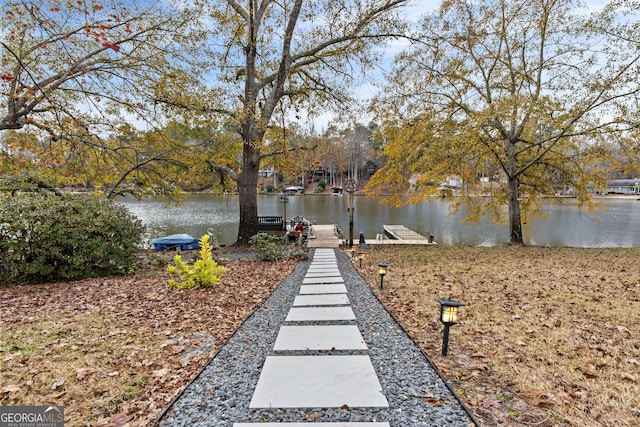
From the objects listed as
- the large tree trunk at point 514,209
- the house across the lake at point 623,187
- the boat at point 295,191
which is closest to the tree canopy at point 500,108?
the large tree trunk at point 514,209

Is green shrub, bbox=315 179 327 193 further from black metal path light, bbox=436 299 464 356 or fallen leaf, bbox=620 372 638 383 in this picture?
fallen leaf, bbox=620 372 638 383

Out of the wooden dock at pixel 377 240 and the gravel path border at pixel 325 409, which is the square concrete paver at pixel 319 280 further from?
the wooden dock at pixel 377 240

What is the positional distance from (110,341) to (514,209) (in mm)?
12563

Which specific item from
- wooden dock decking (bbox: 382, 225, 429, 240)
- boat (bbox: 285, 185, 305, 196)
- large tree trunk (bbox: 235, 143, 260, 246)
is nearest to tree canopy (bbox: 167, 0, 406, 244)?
large tree trunk (bbox: 235, 143, 260, 246)

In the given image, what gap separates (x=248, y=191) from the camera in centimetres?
1005

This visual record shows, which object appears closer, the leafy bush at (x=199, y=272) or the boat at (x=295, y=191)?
the leafy bush at (x=199, y=272)

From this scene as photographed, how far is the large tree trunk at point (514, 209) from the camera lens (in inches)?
433

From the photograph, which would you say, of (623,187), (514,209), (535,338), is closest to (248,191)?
(535,338)

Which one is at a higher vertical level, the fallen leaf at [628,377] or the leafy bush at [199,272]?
the leafy bush at [199,272]

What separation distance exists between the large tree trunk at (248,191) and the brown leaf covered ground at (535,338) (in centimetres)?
521

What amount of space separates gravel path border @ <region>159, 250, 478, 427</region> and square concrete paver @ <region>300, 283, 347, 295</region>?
1.35 metres

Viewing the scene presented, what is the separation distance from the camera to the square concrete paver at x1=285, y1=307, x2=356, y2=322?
3.77 m

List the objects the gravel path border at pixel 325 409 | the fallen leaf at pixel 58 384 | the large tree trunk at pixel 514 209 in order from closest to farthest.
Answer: the gravel path border at pixel 325 409 → the fallen leaf at pixel 58 384 → the large tree trunk at pixel 514 209

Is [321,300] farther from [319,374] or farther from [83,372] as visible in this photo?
[83,372]
